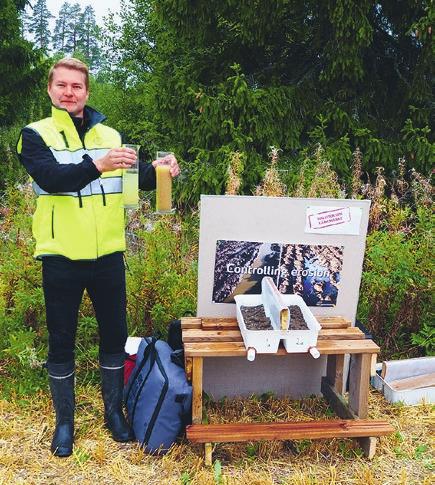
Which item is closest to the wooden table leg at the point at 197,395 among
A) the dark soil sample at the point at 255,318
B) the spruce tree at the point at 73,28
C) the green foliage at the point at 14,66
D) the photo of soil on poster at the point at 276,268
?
the dark soil sample at the point at 255,318

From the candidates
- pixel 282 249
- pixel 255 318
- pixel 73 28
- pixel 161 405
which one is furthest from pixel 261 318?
pixel 73 28

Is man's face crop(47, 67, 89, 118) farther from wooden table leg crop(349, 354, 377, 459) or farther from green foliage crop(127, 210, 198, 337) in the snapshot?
wooden table leg crop(349, 354, 377, 459)

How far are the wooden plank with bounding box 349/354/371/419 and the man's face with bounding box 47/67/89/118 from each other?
204 cm

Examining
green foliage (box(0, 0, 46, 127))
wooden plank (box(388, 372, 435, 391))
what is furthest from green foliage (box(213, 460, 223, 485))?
green foliage (box(0, 0, 46, 127))

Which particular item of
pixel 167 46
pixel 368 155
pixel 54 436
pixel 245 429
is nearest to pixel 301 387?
pixel 245 429

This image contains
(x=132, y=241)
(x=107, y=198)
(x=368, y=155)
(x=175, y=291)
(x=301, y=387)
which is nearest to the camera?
(x=107, y=198)

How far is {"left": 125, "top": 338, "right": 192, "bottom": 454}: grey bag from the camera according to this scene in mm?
3020

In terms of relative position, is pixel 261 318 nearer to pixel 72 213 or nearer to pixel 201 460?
pixel 201 460

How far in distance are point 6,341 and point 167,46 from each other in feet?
27.7

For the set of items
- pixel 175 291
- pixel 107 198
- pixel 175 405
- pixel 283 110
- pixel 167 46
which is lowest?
pixel 175 405

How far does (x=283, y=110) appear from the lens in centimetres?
800

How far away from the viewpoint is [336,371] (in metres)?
3.58

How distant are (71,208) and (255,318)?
1160mm

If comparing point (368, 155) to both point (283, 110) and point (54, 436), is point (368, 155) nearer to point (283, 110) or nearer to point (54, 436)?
point (283, 110)
